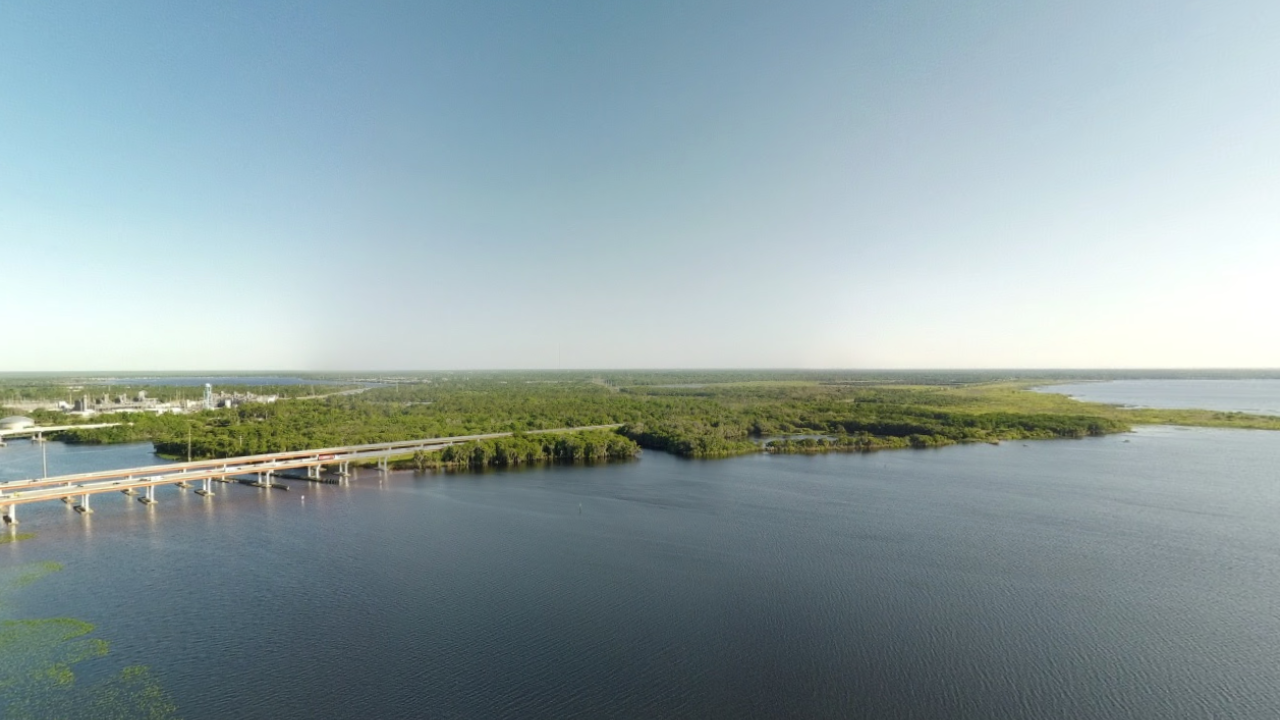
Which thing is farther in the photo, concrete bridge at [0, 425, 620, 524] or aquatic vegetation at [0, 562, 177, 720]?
concrete bridge at [0, 425, 620, 524]

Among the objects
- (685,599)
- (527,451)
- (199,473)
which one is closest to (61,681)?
(685,599)

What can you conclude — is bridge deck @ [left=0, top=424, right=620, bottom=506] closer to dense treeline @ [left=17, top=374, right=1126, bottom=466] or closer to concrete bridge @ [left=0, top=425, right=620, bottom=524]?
concrete bridge @ [left=0, top=425, right=620, bottom=524]

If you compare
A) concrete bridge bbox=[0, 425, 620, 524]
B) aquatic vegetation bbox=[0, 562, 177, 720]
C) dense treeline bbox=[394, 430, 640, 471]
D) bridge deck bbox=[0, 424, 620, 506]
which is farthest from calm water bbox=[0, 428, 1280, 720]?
dense treeline bbox=[394, 430, 640, 471]

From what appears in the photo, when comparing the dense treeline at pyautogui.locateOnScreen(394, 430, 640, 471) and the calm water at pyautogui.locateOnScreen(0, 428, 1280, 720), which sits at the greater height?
the dense treeline at pyautogui.locateOnScreen(394, 430, 640, 471)

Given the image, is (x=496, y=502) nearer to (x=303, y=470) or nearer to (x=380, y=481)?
(x=380, y=481)

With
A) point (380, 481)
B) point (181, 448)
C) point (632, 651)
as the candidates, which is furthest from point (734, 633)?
point (181, 448)

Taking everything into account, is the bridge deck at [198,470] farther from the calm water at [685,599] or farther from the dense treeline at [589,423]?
the dense treeline at [589,423]

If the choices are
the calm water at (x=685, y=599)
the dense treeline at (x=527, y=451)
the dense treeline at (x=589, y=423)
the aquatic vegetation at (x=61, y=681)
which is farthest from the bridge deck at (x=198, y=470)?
the aquatic vegetation at (x=61, y=681)
